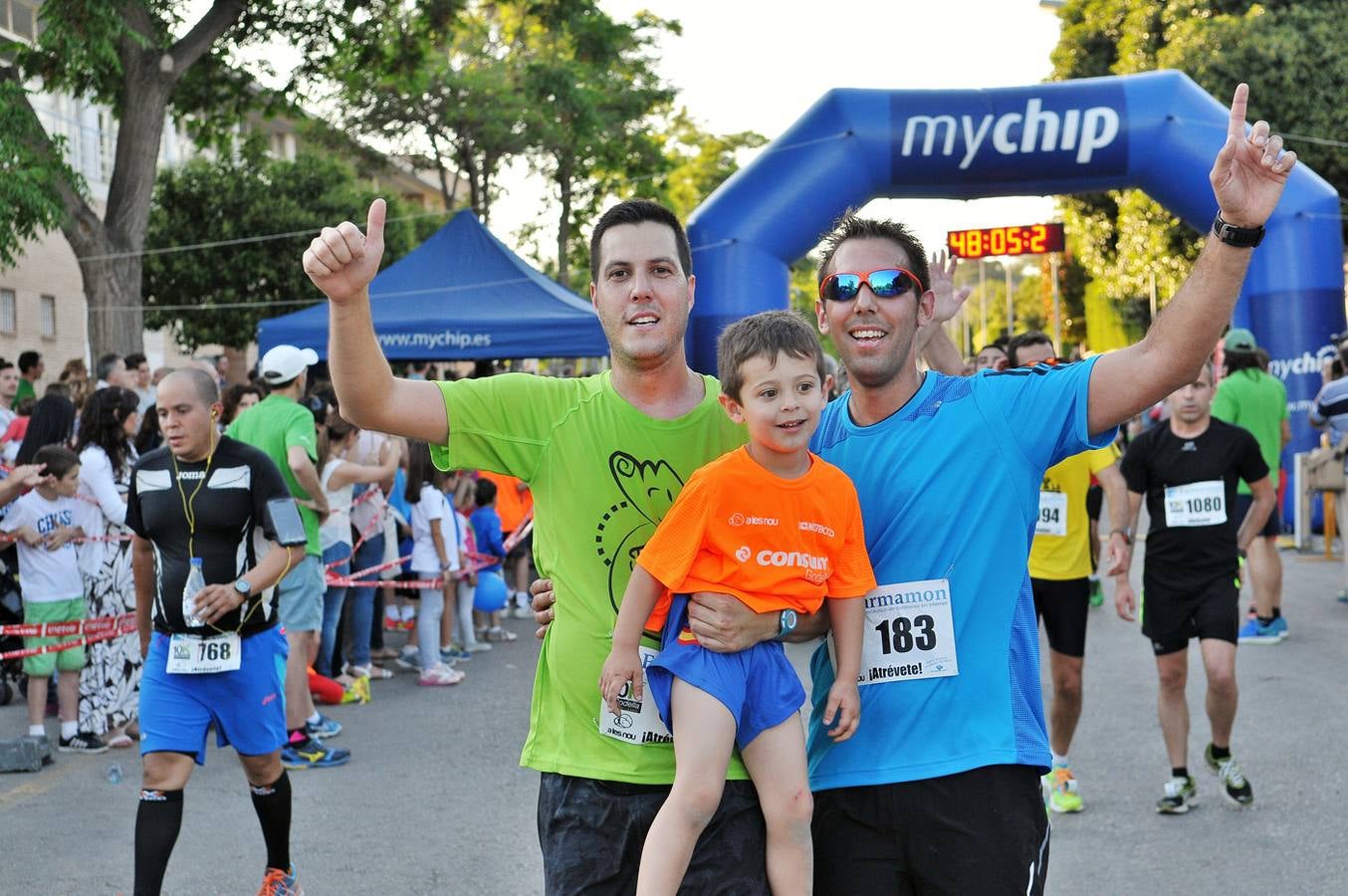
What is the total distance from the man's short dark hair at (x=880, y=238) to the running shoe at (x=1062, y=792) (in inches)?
152

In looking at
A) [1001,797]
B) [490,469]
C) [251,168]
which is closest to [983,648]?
[1001,797]

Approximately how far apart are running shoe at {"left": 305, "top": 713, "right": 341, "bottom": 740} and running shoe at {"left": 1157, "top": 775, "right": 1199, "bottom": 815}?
4512 mm

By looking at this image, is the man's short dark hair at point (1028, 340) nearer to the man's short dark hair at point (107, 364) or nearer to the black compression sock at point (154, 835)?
the black compression sock at point (154, 835)

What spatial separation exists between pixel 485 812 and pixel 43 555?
3095mm

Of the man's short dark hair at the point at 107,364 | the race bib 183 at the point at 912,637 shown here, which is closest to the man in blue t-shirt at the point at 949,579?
the race bib 183 at the point at 912,637

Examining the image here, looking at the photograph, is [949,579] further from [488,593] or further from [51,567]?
[488,593]

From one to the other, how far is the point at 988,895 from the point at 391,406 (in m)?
1.54

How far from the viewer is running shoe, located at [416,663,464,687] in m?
10.2

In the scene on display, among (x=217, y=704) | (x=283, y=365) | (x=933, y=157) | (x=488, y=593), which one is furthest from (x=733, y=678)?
(x=933, y=157)

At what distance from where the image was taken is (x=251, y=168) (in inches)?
1235

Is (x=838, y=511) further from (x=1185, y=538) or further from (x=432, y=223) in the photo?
(x=432, y=223)

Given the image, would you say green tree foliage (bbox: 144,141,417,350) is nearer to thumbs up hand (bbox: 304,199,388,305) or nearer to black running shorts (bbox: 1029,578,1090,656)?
black running shorts (bbox: 1029,578,1090,656)

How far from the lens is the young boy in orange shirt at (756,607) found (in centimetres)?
286

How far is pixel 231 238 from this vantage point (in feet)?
102
